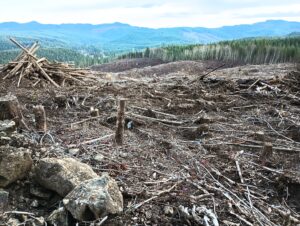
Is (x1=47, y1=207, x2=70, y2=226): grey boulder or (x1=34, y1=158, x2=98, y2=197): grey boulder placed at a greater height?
(x1=34, y1=158, x2=98, y2=197): grey boulder

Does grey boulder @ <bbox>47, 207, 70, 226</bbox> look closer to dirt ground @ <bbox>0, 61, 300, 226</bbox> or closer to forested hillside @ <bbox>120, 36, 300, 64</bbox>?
dirt ground @ <bbox>0, 61, 300, 226</bbox>

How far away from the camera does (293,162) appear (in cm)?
465

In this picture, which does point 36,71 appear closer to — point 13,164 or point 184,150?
point 184,150

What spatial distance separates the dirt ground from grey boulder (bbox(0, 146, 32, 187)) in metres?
0.09

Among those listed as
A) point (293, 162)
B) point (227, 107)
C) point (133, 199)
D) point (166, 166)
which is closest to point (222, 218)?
point (133, 199)

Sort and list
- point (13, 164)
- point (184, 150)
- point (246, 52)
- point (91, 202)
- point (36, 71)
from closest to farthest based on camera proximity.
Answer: point (91, 202) → point (13, 164) → point (184, 150) → point (36, 71) → point (246, 52)

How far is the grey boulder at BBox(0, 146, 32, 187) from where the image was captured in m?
3.52

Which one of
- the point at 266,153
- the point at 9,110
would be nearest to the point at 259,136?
the point at 266,153

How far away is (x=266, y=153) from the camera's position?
4.61m

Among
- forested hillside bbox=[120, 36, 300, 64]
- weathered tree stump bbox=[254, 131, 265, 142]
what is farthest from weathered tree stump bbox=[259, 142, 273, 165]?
forested hillside bbox=[120, 36, 300, 64]

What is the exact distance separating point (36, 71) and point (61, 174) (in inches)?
242

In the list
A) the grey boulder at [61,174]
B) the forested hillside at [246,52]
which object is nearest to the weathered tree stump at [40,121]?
the grey boulder at [61,174]

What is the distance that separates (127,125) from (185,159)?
1477 mm

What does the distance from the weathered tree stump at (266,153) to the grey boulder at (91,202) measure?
2.13 meters
